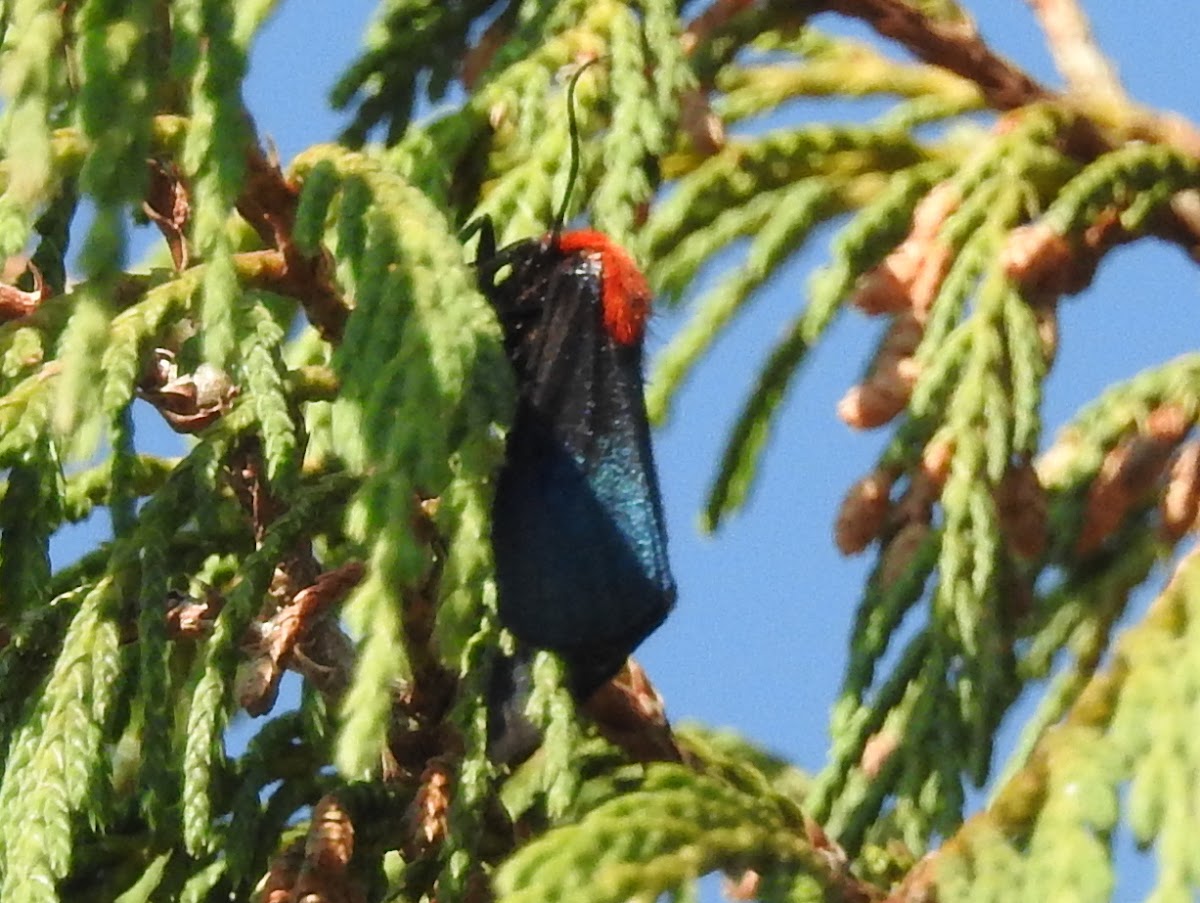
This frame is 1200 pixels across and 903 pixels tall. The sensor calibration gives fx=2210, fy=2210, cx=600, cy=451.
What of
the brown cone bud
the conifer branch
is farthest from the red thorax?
the conifer branch

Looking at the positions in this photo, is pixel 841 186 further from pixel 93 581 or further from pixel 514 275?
pixel 93 581

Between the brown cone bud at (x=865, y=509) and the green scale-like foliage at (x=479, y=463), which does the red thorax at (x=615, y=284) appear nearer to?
the green scale-like foliage at (x=479, y=463)

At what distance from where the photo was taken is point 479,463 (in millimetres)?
1383

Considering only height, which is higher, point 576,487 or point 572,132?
point 572,132

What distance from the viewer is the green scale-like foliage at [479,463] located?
4.41ft

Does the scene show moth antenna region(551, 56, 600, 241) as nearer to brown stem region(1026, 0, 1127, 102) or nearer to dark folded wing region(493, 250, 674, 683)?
dark folded wing region(493, 250, 674, 683)

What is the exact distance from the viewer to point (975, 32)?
7.10ft

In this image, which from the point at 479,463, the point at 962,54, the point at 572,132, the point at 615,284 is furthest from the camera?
→ the point at 962,54

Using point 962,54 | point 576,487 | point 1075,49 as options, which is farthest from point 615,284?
point 1075,49

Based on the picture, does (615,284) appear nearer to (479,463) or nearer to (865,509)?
(865,509)

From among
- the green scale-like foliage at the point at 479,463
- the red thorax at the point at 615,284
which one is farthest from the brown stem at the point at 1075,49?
the red thorax at the point at 615,284

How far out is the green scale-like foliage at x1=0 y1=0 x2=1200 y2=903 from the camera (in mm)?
1344

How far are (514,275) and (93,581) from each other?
478 mm

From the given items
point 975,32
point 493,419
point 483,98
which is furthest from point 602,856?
point 975,32
